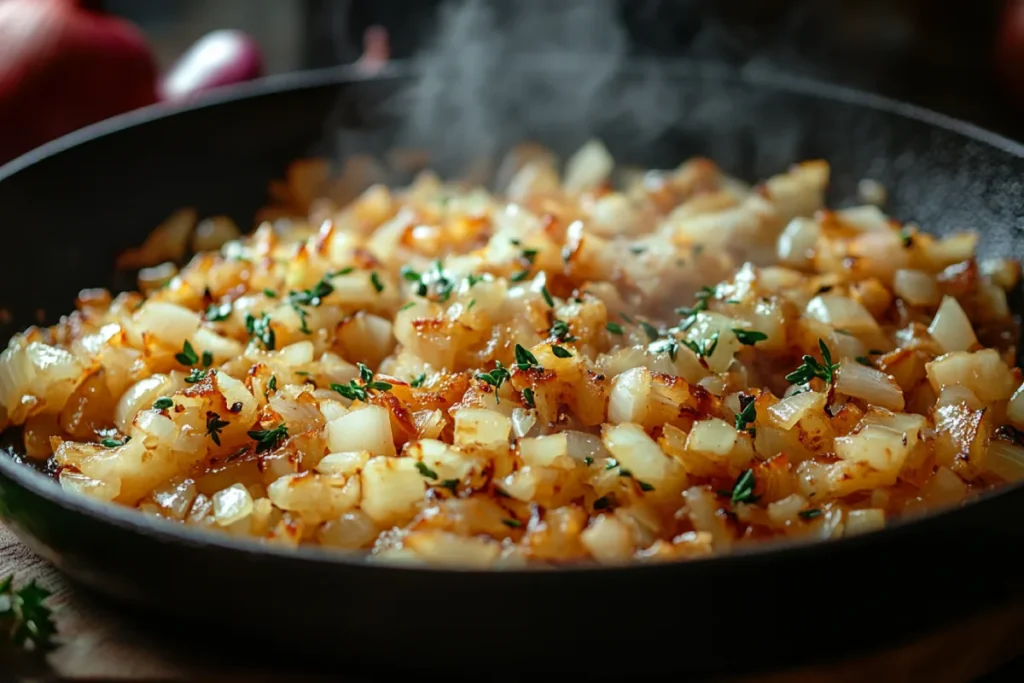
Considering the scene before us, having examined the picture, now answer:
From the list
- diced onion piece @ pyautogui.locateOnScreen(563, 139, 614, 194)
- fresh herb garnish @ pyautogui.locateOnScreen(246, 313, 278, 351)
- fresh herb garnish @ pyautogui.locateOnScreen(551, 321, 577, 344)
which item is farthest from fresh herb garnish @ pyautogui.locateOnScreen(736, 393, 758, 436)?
diced onion piece @ pyautogui.locateOnScreen(563, 139, 614, 194)

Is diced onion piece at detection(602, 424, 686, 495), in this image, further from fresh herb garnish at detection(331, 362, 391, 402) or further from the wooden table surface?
fresh herb garnish at detection(331, 362, 391, 402)

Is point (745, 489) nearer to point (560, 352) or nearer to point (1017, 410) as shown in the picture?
point (560, 352)

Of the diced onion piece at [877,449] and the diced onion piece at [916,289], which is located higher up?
the diced onion piece at [916,289]

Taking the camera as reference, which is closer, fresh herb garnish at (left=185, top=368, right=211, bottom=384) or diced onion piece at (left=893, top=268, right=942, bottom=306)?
fresh herb garnish at (left=185, top=368, right=211, bottom=384)

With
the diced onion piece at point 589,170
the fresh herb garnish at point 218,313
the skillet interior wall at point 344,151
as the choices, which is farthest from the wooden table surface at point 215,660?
the diced onion piece at point 589,170

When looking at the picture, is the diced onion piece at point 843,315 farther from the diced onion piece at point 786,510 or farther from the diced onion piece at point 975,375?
the diced onion piece at point 786,510

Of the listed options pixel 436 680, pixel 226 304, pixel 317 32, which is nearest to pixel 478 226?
pixel 226 304
